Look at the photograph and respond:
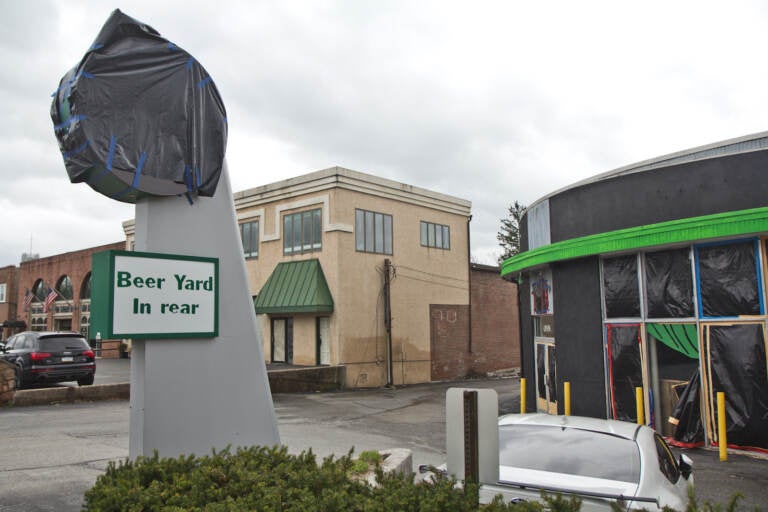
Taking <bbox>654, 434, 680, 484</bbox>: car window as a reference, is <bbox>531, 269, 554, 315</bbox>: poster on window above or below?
above

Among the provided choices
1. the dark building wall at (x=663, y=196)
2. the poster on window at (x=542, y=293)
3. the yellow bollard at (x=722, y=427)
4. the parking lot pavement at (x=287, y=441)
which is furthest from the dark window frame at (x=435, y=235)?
the yellow bollard at (x=722, y=427)

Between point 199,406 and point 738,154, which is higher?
point 738,154

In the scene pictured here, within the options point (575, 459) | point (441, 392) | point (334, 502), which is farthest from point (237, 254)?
point (441, 392)

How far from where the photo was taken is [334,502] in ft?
12.3

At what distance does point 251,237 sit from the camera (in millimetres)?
27359

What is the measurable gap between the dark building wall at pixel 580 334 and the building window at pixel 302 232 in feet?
40.7

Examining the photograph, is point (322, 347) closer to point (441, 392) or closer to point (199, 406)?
point (441, 392)

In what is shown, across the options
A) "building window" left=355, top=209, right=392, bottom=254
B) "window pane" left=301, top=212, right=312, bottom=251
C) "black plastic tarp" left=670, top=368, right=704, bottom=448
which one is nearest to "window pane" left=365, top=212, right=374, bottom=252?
"building window" left=355, top=209, right=392, bottom=254

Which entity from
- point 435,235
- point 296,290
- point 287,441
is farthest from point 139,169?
point 435,235

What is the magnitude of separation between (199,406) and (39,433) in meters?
6.70

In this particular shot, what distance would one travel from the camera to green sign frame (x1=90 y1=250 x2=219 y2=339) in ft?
18.1

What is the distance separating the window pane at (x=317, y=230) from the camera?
2412 cm

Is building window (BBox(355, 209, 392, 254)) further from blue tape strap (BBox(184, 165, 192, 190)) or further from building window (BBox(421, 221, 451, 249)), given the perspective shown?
blue tape strap (BBox(184, 165, 192, 190))

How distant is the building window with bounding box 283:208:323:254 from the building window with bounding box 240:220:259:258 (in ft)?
6.54
